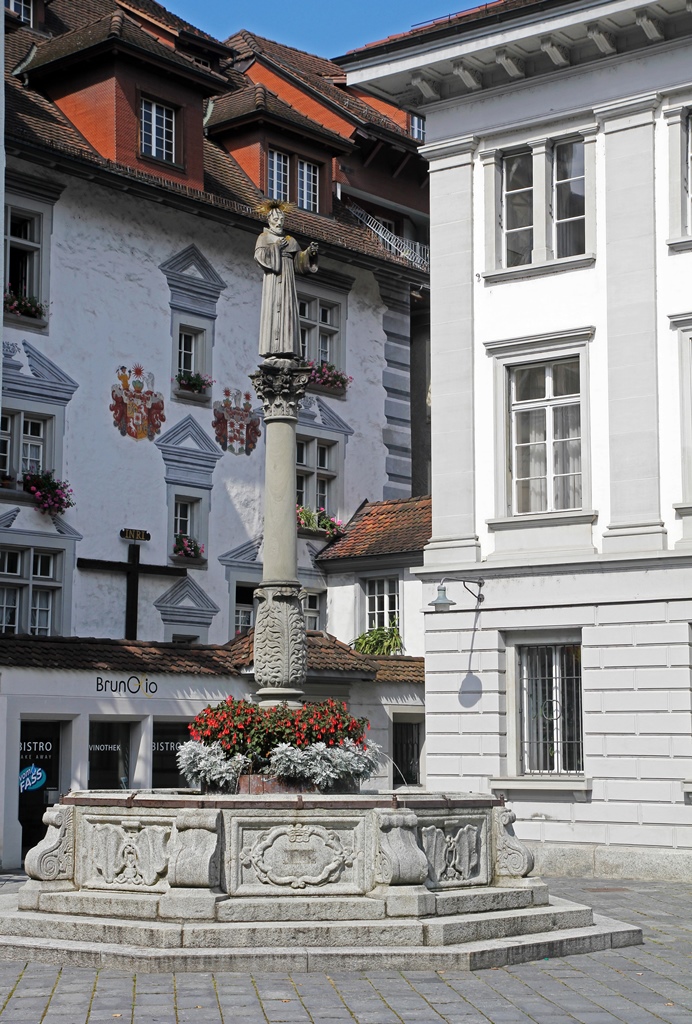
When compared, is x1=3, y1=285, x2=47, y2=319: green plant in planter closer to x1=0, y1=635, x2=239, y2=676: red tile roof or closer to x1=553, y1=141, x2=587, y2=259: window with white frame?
x1=0, y1=635, x2=239, y2=676: red tile roof

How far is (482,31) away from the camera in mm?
23906

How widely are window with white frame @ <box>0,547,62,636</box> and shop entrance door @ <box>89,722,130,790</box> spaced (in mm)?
3426

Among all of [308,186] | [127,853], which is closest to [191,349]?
[308,186]

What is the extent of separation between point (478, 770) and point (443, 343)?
6466mm

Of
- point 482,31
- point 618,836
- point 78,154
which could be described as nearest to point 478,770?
point 618,836

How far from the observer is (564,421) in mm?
23531

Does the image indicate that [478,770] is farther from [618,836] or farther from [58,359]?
[58,359]

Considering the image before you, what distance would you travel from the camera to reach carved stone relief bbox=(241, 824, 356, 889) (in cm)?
1319

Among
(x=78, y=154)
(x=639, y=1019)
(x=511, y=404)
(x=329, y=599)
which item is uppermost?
(x=78, y=154)

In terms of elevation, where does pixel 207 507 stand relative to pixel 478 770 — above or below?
above

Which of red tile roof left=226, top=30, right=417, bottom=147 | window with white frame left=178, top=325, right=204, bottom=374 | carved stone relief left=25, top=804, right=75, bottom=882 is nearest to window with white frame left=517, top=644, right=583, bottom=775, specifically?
carved stone relief left=25, top=804, right=75, bottom=882

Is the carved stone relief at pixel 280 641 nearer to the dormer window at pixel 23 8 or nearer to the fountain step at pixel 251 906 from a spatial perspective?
the fountain step at pixel 251 906

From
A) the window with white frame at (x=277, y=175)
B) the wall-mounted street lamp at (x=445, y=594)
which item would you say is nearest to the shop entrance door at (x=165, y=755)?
the wall-mounted street lamp at (x=445, y=594)

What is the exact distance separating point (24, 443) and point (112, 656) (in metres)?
4.84
